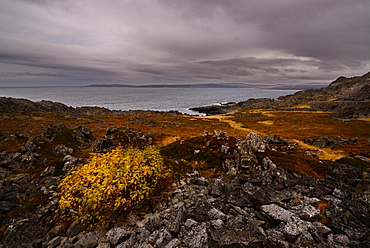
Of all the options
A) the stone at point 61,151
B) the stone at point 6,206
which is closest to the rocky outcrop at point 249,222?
the stone at point 6,206

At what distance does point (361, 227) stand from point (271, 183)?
19.4 ft

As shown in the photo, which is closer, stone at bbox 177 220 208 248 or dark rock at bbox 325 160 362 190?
stone at bbox 177 220 208 248

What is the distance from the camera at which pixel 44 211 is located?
10.9 meters

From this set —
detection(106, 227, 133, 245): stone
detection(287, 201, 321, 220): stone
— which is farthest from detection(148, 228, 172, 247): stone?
detection(287, 201, 321, 220): stone

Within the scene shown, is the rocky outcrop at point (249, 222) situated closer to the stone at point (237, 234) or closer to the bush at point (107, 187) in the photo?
the stone at point (237, 234)

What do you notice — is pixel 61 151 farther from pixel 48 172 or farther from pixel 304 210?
pixel 304 210

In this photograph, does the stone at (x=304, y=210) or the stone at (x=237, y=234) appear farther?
the stone at (x=304, y=210)

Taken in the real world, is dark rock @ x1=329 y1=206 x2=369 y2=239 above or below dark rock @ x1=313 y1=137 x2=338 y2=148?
above

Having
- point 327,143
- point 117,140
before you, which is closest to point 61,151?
point 117,140

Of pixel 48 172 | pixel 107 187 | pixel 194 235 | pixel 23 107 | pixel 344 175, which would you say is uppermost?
pixel 344 175

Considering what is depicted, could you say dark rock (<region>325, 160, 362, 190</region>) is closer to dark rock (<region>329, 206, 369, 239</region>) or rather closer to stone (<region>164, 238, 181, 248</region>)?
→ dark rock (<region>329, 206, 369, 239</region>)

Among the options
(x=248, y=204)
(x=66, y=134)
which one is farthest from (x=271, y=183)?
(x=66, y=134)

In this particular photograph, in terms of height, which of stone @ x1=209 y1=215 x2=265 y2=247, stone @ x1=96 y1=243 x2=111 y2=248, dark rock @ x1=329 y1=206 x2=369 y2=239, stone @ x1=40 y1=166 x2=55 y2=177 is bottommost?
stone @ x1=40 y1=166 x2=55 y2=177

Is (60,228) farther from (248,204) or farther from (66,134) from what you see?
(66,134)
